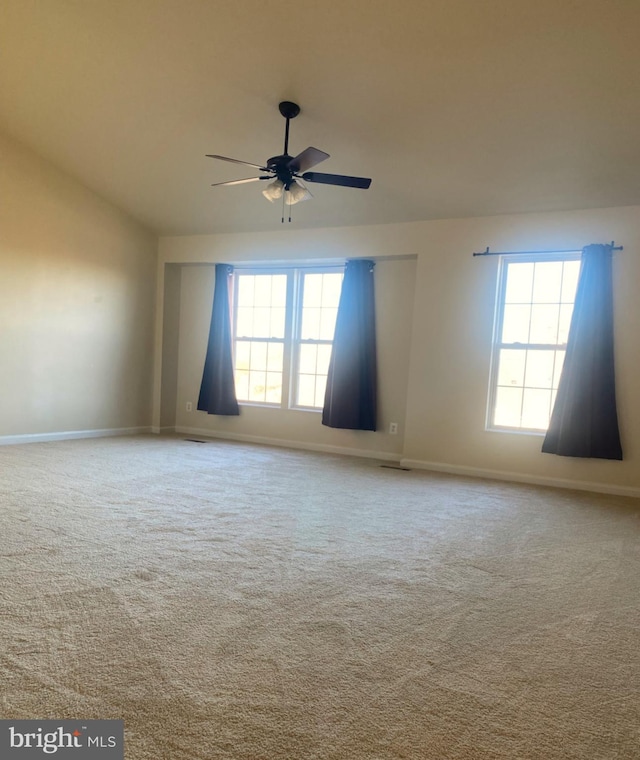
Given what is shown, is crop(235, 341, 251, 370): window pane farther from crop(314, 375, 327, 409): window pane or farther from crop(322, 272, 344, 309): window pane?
crop(322, 272, 344, 309): window pane

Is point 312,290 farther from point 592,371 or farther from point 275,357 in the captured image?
point 592,371

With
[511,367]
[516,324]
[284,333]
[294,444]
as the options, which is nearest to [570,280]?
[516,324]

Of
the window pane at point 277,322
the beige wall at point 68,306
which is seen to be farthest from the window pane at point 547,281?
the beige wall at point 68,306

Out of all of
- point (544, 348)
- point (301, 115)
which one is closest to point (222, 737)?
point (301, 115)

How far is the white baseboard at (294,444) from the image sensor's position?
18.6 feet

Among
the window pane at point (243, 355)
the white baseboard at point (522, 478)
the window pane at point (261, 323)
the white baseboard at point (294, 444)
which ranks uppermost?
the window pane at point (261, 323)

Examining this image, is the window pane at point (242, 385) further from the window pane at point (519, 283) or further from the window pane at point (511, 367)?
the window pane at point (519, 283)

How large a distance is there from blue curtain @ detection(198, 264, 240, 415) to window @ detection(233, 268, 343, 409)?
0.67ft

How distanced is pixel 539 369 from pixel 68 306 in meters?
5.22

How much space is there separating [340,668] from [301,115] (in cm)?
392

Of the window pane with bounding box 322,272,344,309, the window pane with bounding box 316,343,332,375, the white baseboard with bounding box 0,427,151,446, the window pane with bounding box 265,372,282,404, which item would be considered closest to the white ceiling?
the window pane with bounding box 322,272,344,309

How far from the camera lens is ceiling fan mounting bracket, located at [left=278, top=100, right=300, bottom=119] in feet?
12.7

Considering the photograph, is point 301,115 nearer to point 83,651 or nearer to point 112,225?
point 112,225

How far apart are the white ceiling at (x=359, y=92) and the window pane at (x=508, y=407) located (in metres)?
1.80
